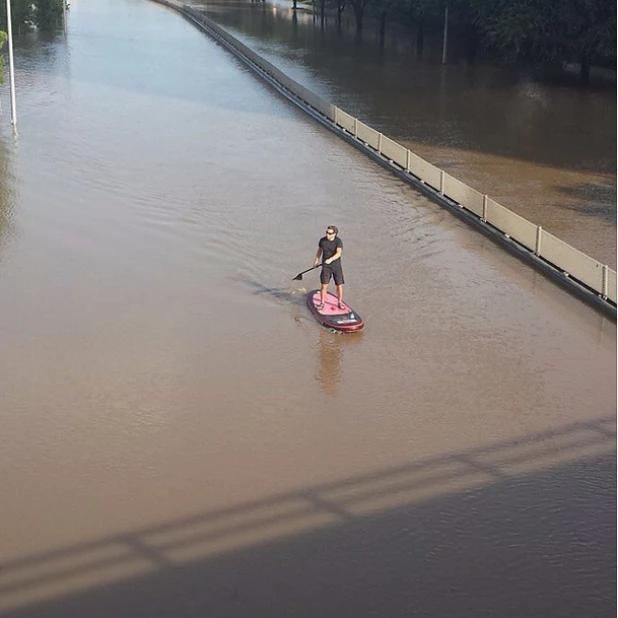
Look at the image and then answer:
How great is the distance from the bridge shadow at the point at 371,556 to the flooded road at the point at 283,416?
3cm

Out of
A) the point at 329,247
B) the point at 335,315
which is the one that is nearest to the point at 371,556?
the point at 335,315

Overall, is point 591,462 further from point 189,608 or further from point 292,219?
point 292,219

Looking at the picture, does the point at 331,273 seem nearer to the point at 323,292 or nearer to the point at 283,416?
the point at 323,292

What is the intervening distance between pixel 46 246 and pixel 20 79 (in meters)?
27.6

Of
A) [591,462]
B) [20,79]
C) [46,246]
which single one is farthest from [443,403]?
[20,79]

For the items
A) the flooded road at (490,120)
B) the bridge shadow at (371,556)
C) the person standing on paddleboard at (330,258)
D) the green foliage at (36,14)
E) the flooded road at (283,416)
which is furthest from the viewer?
the green foliage at (36,14)

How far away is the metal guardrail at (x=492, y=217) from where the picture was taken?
→ 18.9 m

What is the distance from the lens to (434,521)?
11188mm

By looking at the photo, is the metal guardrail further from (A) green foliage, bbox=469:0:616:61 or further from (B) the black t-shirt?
(A) green foliage, bbox=469:0:616:61

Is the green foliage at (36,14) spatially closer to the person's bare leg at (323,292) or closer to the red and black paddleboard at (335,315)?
the red and black paddleboard at (335,315)

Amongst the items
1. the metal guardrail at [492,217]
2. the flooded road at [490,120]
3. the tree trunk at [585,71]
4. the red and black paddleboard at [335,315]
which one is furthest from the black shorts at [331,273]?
the tree trunk at [585,71]

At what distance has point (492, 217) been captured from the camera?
23.3 meters

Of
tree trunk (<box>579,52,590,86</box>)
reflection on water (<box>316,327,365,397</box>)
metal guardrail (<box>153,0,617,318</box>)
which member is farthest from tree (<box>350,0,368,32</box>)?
reflection on water (<box>316,327,365,397</box>)

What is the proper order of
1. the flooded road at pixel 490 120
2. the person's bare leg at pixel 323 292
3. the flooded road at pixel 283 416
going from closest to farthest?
the flooded road at pixel 283 416
the person's bare leg at pixel 323 292
the flooded road at pixel 490 120
